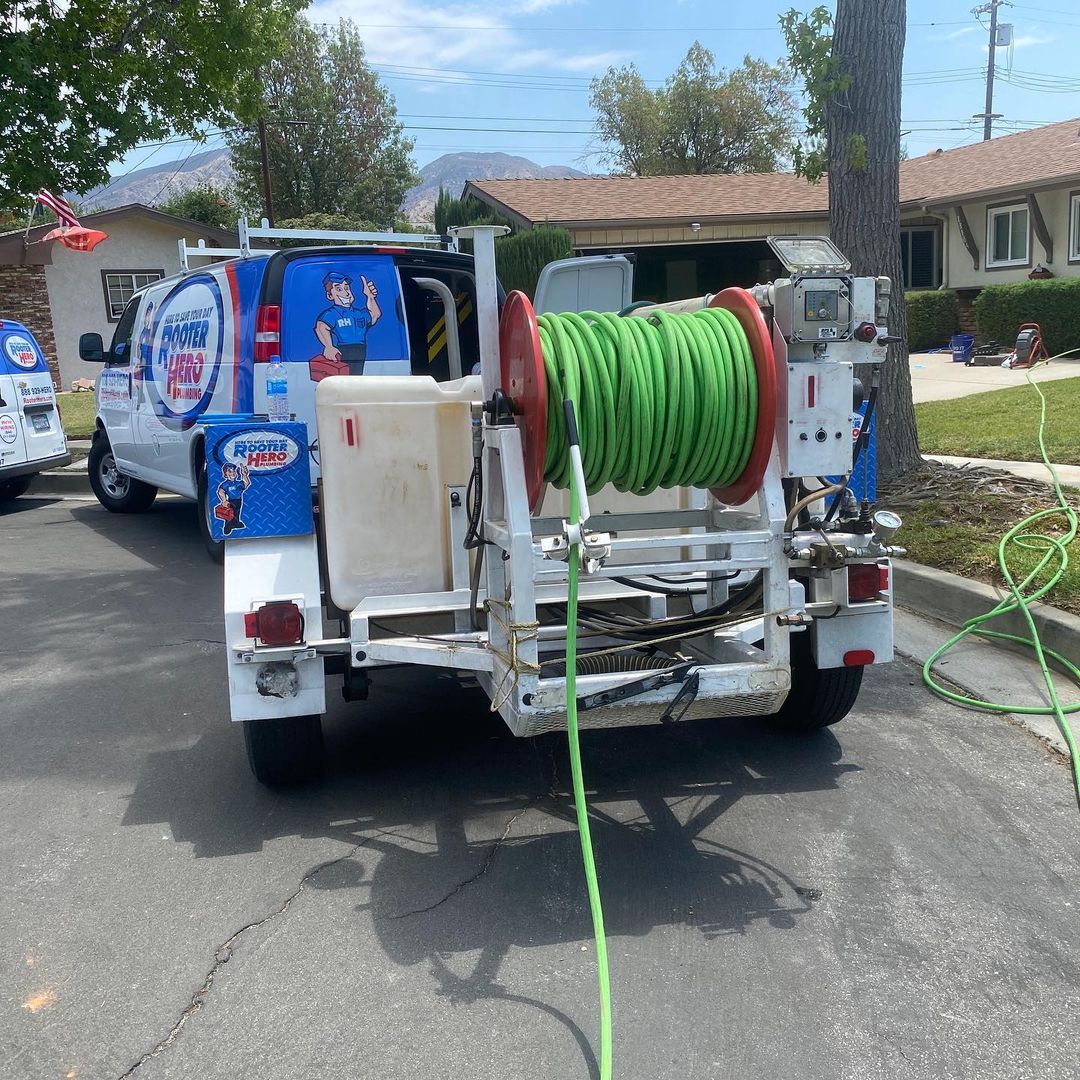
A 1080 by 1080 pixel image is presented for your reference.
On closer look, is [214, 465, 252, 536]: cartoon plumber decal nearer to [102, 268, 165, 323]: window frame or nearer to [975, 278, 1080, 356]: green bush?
[975, 278, 1080, 356]: green bush

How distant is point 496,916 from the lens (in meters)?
3.58

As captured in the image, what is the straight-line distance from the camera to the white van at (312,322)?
7.42 meters

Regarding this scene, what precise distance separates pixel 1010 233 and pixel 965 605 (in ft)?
62.8

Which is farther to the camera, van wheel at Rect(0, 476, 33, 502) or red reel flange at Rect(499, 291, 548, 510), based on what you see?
van wheel at Rect(0, 476, 33, 502)

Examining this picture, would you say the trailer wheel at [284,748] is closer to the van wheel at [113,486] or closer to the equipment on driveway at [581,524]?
the equipment on driveway at [581,524]

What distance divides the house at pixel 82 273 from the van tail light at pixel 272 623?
83.4 feet

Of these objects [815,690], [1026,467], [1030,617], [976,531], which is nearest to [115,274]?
[1026,467]

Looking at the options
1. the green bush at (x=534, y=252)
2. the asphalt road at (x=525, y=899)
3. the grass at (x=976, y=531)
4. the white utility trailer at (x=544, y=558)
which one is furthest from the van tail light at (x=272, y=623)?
the green bush at (x=534, y=252)

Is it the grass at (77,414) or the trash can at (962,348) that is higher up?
the trash can at (962,348)

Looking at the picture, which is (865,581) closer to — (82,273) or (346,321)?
(346,321)

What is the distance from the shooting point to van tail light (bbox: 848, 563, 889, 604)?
172 inches

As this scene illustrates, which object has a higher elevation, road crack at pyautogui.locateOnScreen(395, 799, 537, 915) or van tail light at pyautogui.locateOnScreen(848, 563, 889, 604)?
van tail light at pyautogui.locateOnScreen(848, 563, 889, 604)

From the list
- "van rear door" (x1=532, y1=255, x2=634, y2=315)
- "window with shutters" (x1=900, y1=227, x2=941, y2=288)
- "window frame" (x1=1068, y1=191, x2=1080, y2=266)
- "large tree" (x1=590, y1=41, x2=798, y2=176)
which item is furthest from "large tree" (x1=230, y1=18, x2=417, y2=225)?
"van rear door" (x1=532, y1=255, x2=634, y2=315)

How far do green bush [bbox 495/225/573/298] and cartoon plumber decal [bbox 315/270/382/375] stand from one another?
13.1 meters
